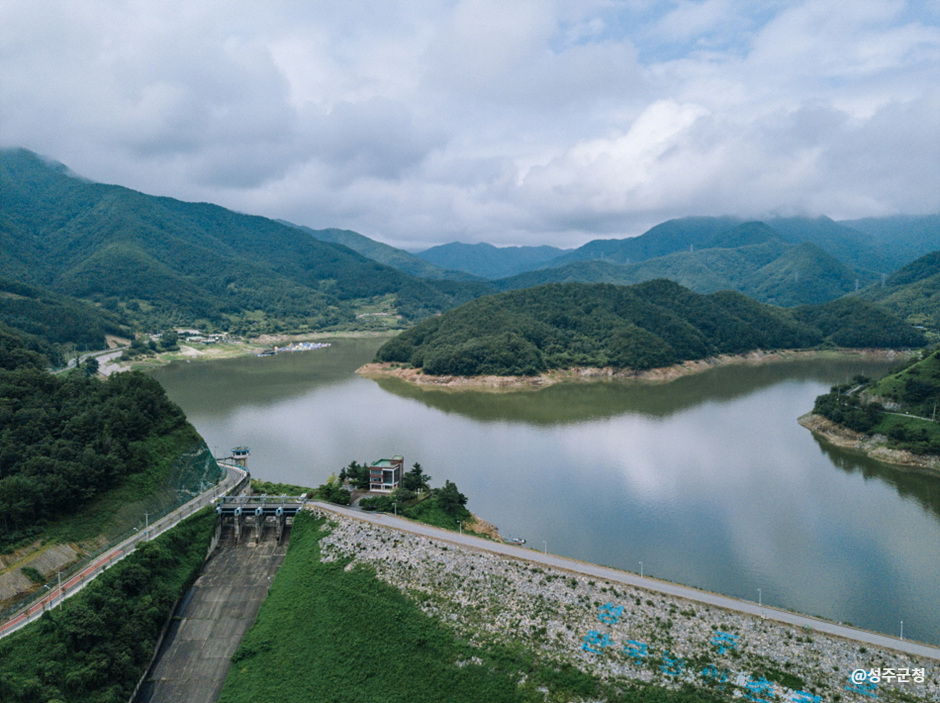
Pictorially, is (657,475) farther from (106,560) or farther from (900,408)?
(106,560)

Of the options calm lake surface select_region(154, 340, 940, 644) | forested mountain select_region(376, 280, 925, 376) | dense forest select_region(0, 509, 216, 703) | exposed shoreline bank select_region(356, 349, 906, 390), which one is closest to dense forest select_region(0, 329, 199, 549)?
dense forest select_region(0, 509, 216, 703)

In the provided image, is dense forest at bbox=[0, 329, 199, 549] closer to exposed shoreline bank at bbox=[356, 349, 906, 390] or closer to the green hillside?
exposed shoreline bank at bbox=[356, 349, 906, 390]

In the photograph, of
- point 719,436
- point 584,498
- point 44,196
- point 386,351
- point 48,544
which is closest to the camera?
point 48,544

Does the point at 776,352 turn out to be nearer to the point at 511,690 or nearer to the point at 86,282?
the point at 511,690

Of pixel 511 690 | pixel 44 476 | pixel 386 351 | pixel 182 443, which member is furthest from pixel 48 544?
pixel 386 351

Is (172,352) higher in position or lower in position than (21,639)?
higher

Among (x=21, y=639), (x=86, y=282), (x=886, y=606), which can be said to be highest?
(x=86, y=282)

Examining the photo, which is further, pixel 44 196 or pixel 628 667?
pixel 44 196

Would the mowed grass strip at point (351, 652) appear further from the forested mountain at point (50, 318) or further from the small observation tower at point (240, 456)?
the forested mountain at point (50, 318)
